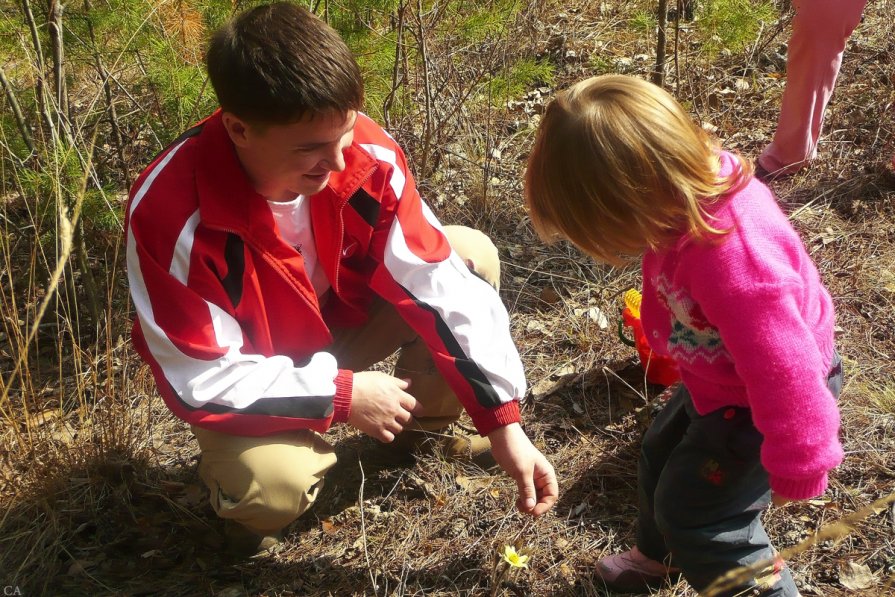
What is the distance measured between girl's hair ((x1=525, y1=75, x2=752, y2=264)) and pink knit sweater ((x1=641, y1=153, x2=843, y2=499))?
53 millimetres

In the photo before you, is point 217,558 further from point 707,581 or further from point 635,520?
point 707,581

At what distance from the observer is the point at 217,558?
2201 millimetres

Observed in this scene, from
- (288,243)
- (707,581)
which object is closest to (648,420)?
(707,581)

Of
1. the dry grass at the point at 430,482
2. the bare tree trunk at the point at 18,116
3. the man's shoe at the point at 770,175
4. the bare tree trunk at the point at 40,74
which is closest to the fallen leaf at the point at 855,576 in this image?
the dry grass at the point at 430,482

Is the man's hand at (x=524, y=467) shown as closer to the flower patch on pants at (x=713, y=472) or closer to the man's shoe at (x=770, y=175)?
the flower patch on pants at (x=713, y=472)

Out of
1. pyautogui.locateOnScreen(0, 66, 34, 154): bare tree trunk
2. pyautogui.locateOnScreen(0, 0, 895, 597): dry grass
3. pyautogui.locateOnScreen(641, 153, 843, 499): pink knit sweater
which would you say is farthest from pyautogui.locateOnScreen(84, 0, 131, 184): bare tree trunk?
pyautogui.locateOnScreen(641, 153, 843, 499): pink knit sweater

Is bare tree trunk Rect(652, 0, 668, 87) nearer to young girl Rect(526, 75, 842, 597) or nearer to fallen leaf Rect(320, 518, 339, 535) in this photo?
young girl Rect(526, 75, 842, 597)

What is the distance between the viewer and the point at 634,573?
1.98m

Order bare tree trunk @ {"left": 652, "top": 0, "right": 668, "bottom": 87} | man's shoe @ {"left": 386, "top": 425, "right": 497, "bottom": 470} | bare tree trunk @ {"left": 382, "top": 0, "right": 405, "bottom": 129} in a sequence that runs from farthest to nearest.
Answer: bare tree trunk @ {"left": 652, "top": 0, "right": 668, "bottom": 87}, bare tree trunk @ {"left": 382, "top": 0, "right": 405, "bottom": 129}, man's shoe @ {"left": 386, "top": 425, "right": 497, "bottom": 470}

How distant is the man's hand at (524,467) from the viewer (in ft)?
6.06

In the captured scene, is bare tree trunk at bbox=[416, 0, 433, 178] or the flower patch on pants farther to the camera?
bare tree trunk at bbox=[416, 0, 433, 178]

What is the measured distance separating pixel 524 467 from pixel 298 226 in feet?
2.69

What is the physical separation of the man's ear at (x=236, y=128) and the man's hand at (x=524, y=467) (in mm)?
881

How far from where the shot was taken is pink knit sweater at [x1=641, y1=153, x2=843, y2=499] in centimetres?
144
